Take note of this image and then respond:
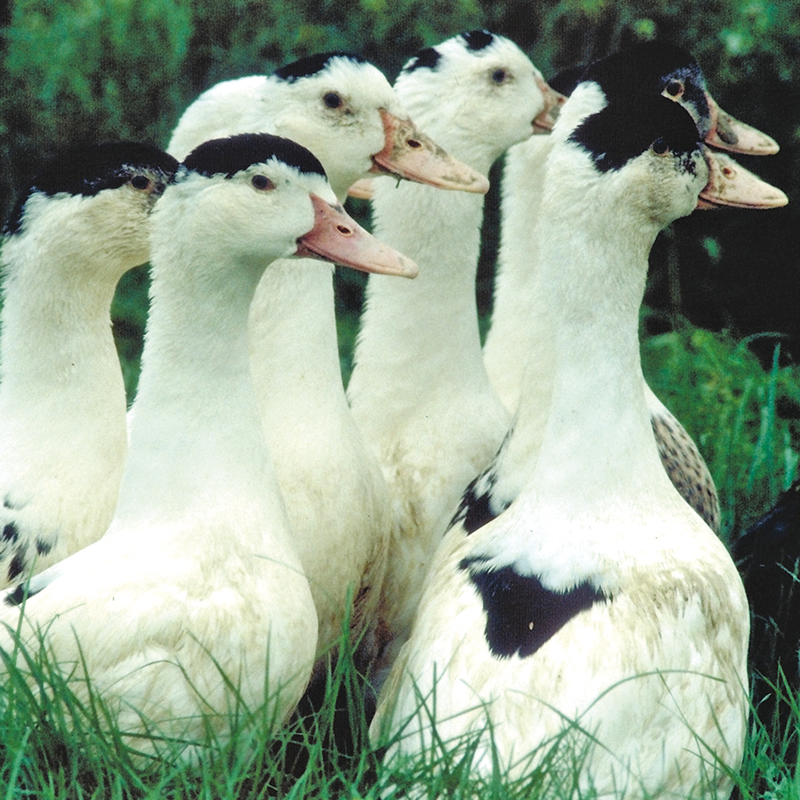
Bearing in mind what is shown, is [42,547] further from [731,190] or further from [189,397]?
[731,190]

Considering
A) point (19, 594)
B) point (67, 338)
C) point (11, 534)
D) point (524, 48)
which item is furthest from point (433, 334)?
point (524, 48)

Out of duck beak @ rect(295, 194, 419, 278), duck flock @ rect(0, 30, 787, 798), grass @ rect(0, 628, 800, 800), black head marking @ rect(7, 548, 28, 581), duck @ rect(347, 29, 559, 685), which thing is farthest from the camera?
duck @ rect(347, 29, 559, 685)

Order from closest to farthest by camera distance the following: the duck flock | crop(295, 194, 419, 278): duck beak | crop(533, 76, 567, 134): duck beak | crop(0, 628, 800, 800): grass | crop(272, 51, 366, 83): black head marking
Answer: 1. crop(0, 628, 800, 800): grass
2. the duck flock
3. crop(295, 194, 419, 278): duck beak
4. crop(272, 51, 366, 83): black head marking
5. crop(533, 76, 567, 134): duck beak

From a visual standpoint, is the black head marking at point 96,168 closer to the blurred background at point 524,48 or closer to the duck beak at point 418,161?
the duck beak at point 418,161

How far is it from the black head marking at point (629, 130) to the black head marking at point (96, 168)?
1064mm

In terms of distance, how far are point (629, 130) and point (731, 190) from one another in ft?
1.62

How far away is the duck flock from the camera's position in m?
3.04

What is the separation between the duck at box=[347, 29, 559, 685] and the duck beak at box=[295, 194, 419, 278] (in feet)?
2.44

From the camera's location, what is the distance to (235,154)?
324cm

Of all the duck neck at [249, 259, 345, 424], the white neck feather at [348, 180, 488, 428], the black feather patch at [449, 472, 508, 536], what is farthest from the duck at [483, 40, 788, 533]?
the duck neck at [249, 259, 345, 424]

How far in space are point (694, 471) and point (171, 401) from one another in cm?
160

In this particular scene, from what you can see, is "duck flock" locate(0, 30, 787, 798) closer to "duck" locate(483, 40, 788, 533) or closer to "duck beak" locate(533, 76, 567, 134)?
"duck" locate(483, 40, 788, 533)

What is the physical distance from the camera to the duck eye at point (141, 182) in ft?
12.0

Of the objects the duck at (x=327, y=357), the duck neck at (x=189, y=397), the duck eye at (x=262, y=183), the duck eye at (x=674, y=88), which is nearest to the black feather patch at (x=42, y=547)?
the duck neck at (x=189, y=397)
